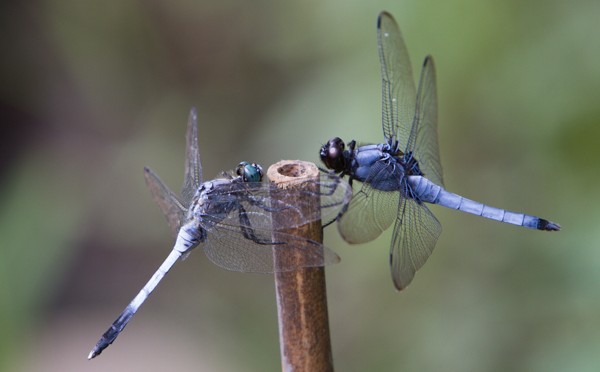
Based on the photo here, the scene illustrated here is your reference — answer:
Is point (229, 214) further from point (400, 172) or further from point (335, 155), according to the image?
point (400, 172)

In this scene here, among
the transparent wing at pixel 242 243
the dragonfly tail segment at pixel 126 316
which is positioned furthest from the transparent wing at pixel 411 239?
the dragonfly tail segment at pixel 126 316

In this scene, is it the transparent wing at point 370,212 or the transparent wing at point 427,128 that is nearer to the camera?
the transparent wing at point 370,212

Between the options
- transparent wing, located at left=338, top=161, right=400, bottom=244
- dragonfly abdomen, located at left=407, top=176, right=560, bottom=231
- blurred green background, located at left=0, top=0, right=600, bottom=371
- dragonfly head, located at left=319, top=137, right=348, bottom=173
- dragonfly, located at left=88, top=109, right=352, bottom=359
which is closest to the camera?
dragonfly, located at left=88, top=109, right=352, bottom=359

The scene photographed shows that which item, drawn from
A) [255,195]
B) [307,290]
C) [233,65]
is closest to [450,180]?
[255,195]

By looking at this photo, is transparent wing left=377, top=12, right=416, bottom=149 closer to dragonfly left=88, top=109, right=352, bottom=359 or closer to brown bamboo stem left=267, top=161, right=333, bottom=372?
Answer: dragonfly left=88, top=109, right=352, bottom=359

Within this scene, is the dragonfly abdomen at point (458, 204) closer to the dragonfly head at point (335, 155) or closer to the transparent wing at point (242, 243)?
the dragonfly head at point (335, 155)

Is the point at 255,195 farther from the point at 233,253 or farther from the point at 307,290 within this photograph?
the point at 307,290

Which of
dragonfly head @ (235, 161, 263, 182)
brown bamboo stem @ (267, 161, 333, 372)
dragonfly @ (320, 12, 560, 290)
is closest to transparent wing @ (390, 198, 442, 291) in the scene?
dragonfly @ (320, 12, 560, 290)
